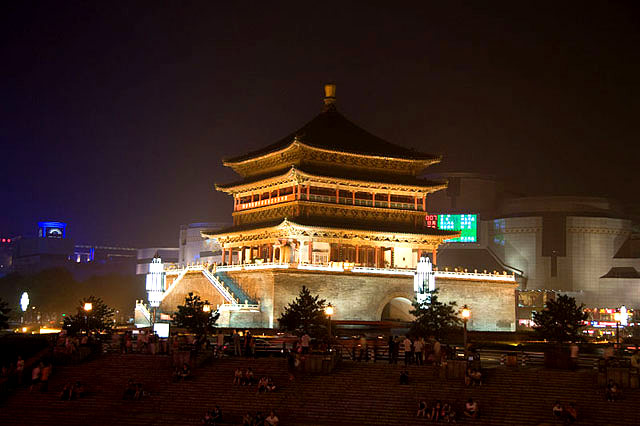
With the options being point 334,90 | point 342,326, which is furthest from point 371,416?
point 334,90

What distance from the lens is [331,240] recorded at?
67500mm

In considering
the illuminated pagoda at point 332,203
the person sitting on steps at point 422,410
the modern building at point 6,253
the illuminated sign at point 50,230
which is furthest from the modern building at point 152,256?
the person sitting on steps at point 422,410

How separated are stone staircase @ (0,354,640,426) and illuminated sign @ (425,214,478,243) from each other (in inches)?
3165

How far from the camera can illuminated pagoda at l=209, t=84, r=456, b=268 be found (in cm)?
6750

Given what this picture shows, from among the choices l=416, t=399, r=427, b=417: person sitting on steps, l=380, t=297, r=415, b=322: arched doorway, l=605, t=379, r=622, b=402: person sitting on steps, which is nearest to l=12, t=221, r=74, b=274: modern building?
l=380, t=297, r=415, b=322: arched doorway

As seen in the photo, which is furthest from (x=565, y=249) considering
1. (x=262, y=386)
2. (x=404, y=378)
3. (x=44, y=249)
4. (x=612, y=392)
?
(x=44, y=249)

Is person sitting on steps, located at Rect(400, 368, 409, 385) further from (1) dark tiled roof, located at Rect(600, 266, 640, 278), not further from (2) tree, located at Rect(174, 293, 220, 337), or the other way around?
(1) dark tiled roof, located at Rect(600, 266, 640, 278)

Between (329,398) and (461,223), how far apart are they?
85049 mm

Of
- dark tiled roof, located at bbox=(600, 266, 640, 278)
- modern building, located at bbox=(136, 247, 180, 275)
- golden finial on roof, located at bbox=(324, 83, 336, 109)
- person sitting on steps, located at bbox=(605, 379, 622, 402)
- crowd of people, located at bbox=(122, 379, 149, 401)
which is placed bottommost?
crowd of people, located at bbox=(122, 379, 149, 401)

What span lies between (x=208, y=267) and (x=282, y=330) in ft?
50.3

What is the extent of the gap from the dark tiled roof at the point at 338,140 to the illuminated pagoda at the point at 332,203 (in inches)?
3.8

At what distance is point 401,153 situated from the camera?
73.5 m

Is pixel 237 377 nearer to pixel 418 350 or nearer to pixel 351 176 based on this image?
pixel 418 350

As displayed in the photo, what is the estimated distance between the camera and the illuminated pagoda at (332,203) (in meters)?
67.5
